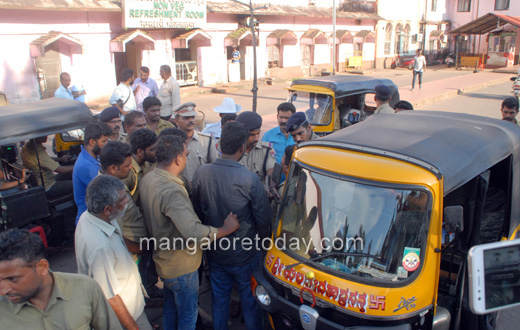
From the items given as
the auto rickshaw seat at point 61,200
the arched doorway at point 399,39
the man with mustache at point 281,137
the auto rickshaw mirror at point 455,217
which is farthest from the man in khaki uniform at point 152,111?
the arched doorway at point 399,39

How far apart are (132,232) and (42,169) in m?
2.78

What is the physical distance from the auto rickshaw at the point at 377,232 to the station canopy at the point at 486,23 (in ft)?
102

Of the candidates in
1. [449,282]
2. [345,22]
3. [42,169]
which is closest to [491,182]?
[449,282]

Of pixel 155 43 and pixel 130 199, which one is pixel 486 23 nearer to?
pixel 155 43

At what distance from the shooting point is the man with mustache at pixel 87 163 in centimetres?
388

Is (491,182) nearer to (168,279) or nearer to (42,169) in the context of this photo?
(168,279)

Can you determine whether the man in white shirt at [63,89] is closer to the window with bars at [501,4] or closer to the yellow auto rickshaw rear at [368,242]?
the yellow auto rickshaw rear at [368,242]

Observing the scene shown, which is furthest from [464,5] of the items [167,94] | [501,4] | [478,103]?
[167,94]

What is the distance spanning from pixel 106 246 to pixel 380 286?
170cm

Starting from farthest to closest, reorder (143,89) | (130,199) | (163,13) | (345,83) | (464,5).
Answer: (464,5) < (163,13) < (143,89) < (345,83) < (130,199)

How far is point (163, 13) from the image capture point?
18047 mm

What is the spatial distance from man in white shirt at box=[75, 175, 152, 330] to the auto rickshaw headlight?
0.97m

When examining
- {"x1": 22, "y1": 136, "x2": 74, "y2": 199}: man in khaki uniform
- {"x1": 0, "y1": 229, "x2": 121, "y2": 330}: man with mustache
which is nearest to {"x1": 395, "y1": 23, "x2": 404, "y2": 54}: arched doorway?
{"x1": 22, "y1": 136, "x2": 74, "y2": 199}: man in khaki uniform

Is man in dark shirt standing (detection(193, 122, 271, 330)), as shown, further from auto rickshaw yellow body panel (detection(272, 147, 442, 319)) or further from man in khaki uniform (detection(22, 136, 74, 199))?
man in khaki uniform (detection(22, 136, 74, 199))
